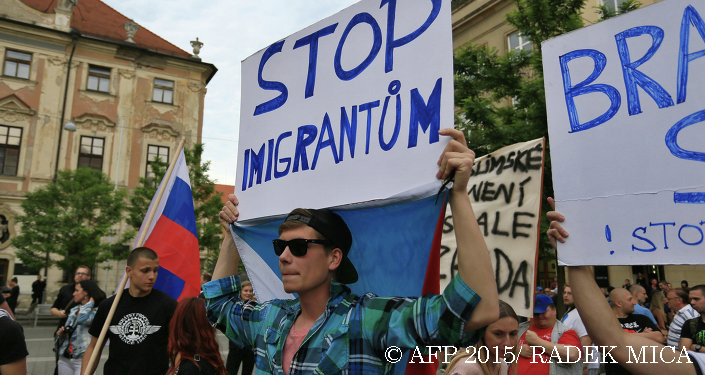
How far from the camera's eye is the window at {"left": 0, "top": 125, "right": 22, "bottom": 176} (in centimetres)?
2383

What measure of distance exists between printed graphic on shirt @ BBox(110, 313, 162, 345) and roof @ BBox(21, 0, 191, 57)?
86.7 feet

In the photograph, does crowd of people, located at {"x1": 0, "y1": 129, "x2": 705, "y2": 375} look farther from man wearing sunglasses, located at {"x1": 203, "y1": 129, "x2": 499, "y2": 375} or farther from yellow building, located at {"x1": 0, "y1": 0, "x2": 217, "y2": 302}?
yellow building, located at {"x1": 0, "y1": 0, "x2": 217, "y2": 302}

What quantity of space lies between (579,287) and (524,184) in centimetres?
211

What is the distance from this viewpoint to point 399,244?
1.85 m

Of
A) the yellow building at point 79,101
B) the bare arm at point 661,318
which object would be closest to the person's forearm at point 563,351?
the bare arm at point 661,318

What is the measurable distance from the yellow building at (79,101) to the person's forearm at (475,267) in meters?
24.7

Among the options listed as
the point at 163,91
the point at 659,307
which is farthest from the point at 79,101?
the point at 659,307

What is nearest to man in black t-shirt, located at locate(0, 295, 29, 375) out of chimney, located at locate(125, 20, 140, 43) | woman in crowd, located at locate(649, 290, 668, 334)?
woman in crowd, located at locate(649, 290, 668, 334)

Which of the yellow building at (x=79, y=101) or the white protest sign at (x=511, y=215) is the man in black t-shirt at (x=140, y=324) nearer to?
the white protest sign at (x=511, y=215)

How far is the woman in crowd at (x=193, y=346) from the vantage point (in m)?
2.88

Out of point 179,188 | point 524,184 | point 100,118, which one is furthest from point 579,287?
point 100,118

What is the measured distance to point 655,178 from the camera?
1.86 meters

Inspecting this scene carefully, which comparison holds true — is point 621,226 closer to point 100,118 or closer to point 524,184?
point 524,184

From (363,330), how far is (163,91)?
28136 mm
